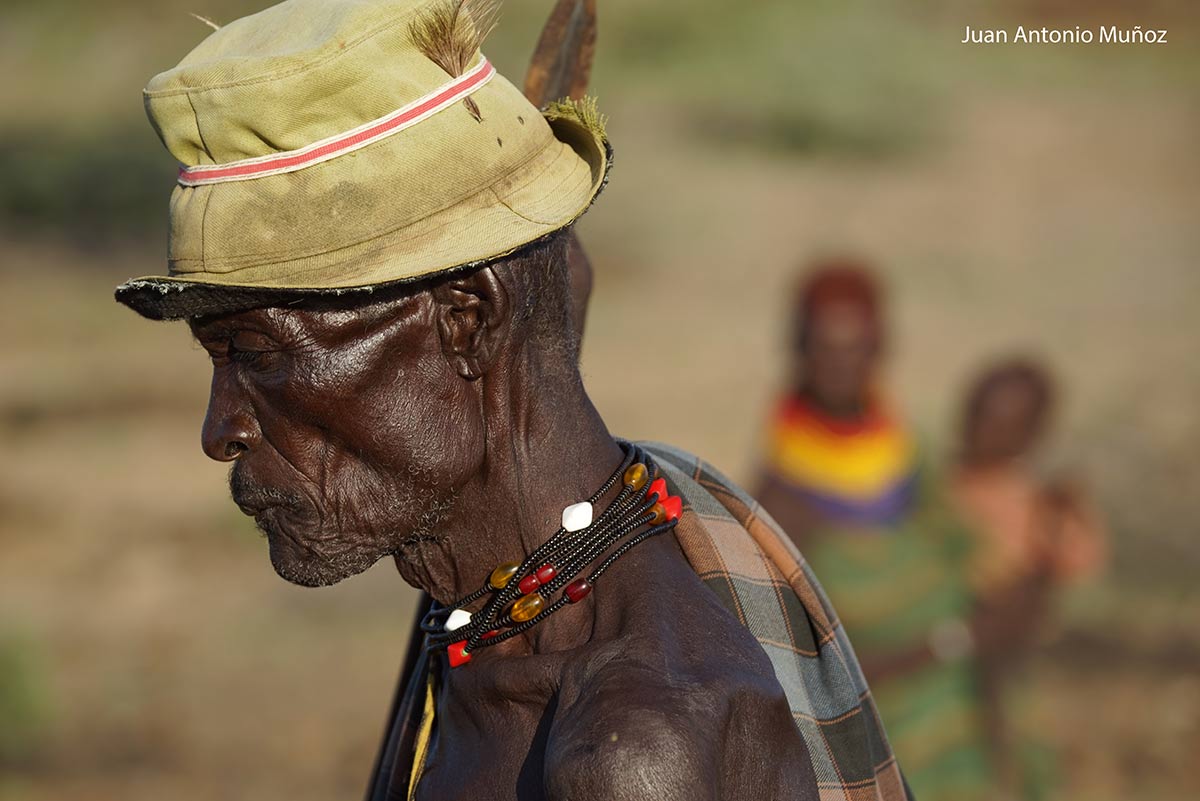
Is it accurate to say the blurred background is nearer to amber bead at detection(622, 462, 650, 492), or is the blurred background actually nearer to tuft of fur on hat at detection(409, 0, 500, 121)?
amber bead at detection(622, 462, 650, 492)

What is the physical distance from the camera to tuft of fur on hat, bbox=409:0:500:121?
1938mm

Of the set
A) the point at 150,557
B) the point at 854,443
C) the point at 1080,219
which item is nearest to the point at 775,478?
the point at 854,443

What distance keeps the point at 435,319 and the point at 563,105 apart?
14.4 inches

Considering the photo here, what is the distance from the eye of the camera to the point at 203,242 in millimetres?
1905

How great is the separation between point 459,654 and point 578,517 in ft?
0.85

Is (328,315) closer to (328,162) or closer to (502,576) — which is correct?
(328,162)

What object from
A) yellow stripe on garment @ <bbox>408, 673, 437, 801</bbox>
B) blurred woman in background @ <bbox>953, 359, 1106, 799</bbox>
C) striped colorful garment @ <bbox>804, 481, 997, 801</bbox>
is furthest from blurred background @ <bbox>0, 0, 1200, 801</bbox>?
yellow stripe on garment @ <bbox>408, 673, 437, 801</bbox>

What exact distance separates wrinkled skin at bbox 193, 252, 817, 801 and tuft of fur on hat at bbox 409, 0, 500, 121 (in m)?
0.27

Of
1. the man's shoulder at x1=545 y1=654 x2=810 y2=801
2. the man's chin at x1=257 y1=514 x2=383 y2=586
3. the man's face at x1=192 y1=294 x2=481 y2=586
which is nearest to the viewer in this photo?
the man's shoulder at x1=545 y1=654 x2=810 y2=801

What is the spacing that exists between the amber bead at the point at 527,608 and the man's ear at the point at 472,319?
0.96 ft

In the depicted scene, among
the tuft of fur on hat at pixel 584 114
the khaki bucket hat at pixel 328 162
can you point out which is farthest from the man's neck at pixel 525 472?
the tuft of fur on hat at pixel 584 114

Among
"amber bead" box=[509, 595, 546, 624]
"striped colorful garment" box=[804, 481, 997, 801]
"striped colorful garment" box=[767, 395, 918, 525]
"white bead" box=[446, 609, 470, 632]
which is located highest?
"amber bead" box=[509, 595, 546, 624]

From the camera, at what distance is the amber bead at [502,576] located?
2.05 metres

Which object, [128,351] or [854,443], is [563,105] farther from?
[128,351]
